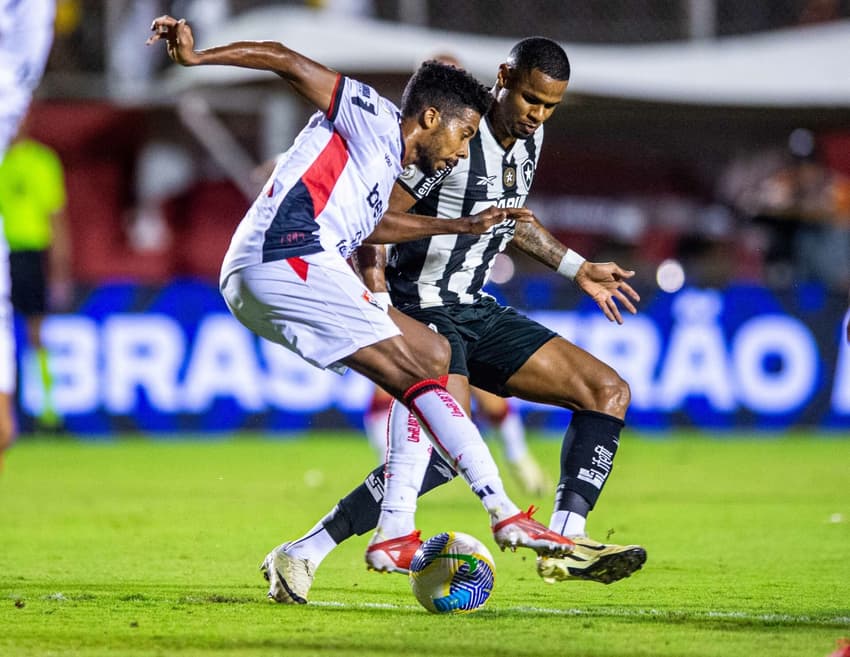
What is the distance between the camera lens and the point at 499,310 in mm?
6320

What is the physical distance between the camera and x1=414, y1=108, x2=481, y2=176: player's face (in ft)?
18.4

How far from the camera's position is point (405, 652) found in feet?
15.2

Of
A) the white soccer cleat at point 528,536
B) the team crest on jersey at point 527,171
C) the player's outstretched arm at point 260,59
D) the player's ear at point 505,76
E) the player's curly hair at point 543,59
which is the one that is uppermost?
the player's curly hair at point 543,59

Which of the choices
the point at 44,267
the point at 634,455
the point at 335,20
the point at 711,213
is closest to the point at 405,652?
the point at 634,455

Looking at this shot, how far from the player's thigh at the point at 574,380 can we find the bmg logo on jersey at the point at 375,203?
0.92 meters

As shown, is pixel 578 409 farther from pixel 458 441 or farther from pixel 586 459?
pixel 458 441

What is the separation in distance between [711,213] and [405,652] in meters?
15.3

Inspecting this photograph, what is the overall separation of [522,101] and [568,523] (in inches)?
68.8

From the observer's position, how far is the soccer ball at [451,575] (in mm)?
5457

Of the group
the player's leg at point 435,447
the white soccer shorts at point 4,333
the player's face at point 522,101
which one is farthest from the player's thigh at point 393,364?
the white soccer shorts at point 4,333

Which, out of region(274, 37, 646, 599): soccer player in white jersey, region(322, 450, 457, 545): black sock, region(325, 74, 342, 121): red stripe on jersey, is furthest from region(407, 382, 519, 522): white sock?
region(325, 74, 342, 121): red stripe on jersey

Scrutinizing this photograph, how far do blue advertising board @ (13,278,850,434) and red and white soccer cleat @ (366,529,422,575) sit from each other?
350 inches

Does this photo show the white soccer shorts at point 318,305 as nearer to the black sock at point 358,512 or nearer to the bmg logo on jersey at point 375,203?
the bmg logo on jersey at point 375,203

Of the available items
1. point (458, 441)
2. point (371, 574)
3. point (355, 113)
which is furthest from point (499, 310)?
point (371, 574)
